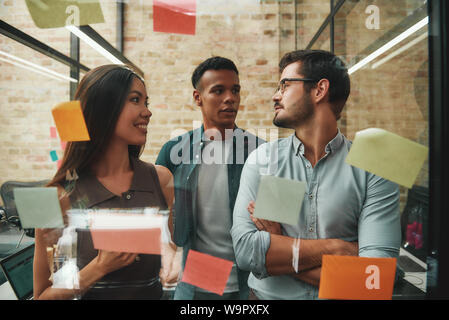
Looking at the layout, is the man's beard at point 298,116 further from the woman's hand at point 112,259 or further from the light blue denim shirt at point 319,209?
the woman's hand at point 112,259

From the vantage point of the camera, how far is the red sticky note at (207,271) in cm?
79

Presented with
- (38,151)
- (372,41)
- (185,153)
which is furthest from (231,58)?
(38,151)

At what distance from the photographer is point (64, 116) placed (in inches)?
30.1

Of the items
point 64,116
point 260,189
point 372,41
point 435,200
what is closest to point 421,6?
point 372,41

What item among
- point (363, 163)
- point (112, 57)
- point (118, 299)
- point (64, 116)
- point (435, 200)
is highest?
point (112, 57)

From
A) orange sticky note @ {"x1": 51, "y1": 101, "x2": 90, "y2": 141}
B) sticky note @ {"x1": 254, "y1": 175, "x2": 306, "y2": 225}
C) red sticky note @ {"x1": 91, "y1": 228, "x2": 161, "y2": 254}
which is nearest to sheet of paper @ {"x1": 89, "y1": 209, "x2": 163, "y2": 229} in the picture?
red sticky note @ {"x1": 91, "y1": 228, "x2": 161, "y2": 254}

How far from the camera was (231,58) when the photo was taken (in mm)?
815

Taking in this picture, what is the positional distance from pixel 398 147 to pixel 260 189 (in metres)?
0.42

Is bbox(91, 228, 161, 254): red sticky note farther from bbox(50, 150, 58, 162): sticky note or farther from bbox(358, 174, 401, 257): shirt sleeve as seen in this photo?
bbox(358, 174, 401, 257): shirt sleeve

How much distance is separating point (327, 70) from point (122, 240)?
860 millimetres

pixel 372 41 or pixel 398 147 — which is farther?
pixel 372 41

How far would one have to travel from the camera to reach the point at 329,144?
80 centimetres

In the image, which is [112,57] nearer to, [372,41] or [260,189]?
[260,189]

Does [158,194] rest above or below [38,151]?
below
